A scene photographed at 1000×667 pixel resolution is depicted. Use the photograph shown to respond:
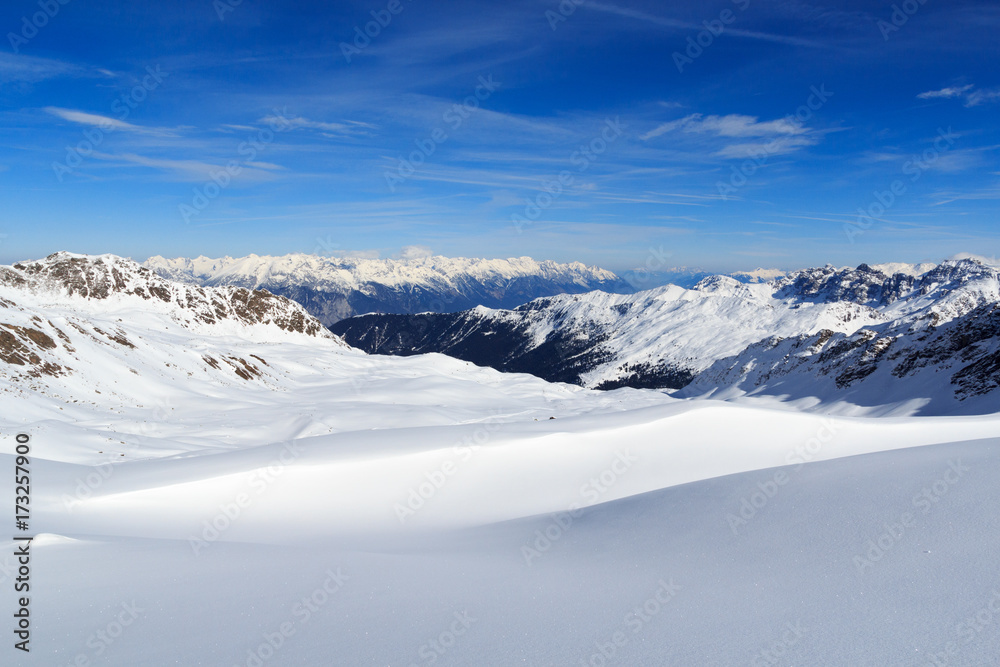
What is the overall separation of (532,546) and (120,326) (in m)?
58.6

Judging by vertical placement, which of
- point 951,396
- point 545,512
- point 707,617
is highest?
point 707,617

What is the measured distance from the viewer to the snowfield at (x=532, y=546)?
511cm

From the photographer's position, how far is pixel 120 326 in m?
51.1

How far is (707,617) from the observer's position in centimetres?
545

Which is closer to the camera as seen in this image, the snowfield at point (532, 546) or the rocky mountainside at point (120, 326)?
the snowfield at point (532, 546)

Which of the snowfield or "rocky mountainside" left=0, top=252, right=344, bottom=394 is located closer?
the snowfield

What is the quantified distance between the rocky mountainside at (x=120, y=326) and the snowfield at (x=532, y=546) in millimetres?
14602

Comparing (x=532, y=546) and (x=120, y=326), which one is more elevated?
(x=120, y=326)

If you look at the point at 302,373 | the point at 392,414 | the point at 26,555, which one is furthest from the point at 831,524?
the point at 302,373

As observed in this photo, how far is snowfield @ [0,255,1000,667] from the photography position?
16.8 feet

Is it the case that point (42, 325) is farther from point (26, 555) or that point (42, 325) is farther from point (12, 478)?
point (26, 555)

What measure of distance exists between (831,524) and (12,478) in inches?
638

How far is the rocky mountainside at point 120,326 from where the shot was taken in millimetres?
32656

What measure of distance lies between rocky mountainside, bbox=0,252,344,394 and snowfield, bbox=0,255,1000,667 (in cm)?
1460
